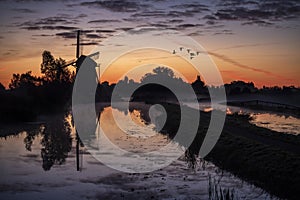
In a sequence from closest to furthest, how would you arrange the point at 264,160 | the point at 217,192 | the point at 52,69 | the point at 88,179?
the point at 217,192
the point at 88,179
the point at 264,160
the point at 52,69

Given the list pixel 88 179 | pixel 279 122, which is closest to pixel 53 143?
pixel 88 179

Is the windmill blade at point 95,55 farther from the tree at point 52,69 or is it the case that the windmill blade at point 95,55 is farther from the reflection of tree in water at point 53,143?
the reflection of tree in water at point 53,143

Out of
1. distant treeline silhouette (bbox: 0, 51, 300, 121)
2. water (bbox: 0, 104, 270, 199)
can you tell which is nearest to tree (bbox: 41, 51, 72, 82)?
distant treeline silhouette (bbox: 0, 51, 300, 121)

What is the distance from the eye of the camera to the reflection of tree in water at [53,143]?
22.0 metres

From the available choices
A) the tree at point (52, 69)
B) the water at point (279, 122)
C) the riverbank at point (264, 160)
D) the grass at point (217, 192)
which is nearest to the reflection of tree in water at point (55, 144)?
the riverbank at point (264, 160)

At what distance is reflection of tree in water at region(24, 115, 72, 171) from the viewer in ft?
72.2

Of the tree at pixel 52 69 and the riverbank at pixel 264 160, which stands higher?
the riverbank at pixel 264 160

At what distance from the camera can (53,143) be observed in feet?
92.0

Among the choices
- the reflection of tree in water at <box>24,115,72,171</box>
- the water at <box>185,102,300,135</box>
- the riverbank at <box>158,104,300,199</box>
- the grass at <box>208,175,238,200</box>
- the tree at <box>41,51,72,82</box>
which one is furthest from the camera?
the tree at <box>41,51,72,82</box>

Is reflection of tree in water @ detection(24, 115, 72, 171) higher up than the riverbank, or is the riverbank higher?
the riverbank

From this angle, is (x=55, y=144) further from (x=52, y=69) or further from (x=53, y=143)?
(x=52, y=69)

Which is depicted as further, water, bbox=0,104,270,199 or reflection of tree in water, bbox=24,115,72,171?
reflection of tree in water, bbox=24,115,72,171

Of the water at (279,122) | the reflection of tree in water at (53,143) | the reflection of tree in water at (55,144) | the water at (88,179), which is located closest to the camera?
the water at (88,179)

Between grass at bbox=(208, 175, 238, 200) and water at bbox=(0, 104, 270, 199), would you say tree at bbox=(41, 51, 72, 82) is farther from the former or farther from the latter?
grass at bbox=(208, 175, 238, 200)
